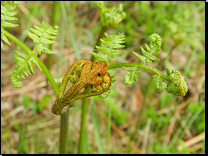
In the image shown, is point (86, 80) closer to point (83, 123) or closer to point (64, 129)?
A: point (64, 129)

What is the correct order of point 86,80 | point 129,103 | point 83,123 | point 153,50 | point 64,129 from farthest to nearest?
point 129,103 < point 83,123 < point 64,129 < point 153,50 < point 86,80

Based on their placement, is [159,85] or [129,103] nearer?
[159,85]

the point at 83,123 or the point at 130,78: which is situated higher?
the point at 130,78

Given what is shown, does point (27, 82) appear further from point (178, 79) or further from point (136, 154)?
point (178, 79)

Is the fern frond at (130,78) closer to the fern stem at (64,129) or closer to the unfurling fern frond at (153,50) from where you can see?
the unfurling fern frond at (153,50)

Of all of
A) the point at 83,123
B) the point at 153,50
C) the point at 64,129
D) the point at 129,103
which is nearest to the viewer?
the point at 153,50

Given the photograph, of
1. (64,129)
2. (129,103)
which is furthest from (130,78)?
(129,103)

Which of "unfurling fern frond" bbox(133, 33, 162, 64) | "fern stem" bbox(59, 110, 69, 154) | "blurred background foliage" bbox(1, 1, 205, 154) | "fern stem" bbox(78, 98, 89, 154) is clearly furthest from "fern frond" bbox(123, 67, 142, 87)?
"blurred background foliage" bbox(1, 1, 205, 154)
